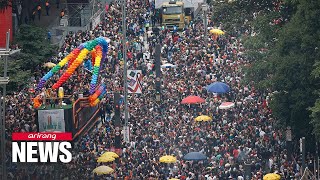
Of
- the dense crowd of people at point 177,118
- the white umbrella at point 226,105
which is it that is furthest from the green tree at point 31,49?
the white umbrella at point 226,105

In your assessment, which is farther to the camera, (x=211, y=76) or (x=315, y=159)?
(x=211, y=76)

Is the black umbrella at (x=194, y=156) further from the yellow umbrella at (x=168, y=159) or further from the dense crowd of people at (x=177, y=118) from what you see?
the yellow umbrella at (x=168, y=159)

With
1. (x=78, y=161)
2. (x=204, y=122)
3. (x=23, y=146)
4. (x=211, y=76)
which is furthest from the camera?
A: (x=211, y=76)

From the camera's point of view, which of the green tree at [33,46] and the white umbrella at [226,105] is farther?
the green tree at [33,46]

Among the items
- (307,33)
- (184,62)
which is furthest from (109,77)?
(307,33)

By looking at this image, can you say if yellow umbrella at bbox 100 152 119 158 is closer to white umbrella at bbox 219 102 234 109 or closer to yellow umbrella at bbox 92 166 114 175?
yellow umbrella at bbox 92 166 114 175

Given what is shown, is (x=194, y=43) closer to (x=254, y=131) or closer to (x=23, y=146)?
(x=254, y=131)
